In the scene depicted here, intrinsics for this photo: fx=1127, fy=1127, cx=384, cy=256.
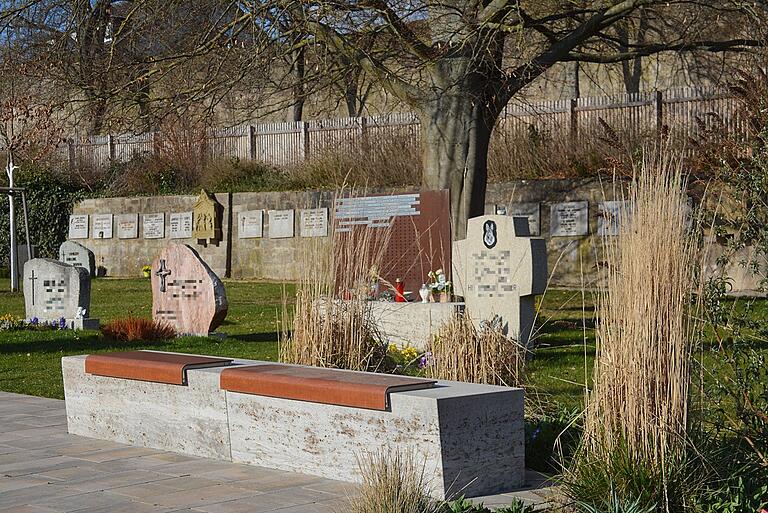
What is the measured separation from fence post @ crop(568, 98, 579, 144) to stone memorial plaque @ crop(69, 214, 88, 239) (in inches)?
479

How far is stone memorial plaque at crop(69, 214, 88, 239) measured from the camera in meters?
26.9

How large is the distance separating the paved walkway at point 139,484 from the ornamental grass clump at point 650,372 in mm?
563

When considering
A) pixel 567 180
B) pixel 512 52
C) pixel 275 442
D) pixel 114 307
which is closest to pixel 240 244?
pixel 114 307

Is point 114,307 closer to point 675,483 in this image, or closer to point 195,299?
point 195,299

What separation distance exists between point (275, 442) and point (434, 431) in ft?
4.00

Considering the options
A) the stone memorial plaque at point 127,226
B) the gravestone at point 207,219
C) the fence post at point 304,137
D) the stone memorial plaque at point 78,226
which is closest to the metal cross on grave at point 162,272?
the gravestone at point 207,219

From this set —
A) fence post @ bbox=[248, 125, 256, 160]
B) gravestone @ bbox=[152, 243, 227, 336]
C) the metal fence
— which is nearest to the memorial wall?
the metal fence

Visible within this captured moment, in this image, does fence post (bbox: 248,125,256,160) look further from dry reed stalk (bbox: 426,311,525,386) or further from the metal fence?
dry reed stalk (bbox: 426,311,525,386)

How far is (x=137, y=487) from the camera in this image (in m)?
5.96

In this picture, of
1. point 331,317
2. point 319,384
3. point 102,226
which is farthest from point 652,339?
point 102,226

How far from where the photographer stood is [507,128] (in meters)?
22.2

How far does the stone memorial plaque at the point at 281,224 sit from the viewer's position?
23.0 meters

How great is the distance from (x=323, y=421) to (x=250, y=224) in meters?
18.0

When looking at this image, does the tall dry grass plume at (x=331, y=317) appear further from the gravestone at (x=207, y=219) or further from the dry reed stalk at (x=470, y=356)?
the gravestone at (x=207, y=219)
